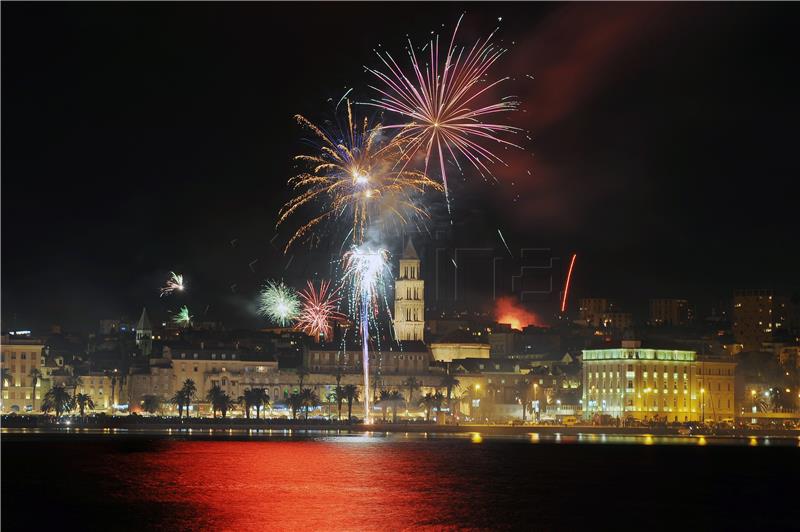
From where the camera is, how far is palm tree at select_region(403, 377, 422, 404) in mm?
151250

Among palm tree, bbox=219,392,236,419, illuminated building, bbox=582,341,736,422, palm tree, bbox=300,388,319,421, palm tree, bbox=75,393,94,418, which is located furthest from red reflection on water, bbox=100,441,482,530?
illuminated building, bbox=582,341,736,422

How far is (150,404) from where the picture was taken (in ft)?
470

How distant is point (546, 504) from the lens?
213 ft

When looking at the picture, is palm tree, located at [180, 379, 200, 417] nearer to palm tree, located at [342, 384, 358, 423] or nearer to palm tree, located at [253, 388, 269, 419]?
palm tree, located at [253, 388, 269, 419]

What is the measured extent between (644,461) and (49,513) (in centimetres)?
4780

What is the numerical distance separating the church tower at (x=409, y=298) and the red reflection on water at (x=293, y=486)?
6214 cm

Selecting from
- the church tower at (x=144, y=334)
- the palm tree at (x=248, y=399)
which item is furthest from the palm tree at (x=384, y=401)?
the church tower at (x=144, y=334)

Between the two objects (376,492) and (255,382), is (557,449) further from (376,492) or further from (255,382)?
(255,382)

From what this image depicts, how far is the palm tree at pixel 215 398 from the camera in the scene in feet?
461

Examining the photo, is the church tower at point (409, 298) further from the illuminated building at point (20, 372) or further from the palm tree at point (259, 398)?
the illuminated building at point (20, 372)

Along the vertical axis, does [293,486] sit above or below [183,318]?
below

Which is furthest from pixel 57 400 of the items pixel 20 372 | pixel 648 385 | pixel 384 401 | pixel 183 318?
pixel 648 385

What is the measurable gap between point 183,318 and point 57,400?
38.9 m

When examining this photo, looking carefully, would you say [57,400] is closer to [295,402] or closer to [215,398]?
[215,398]
